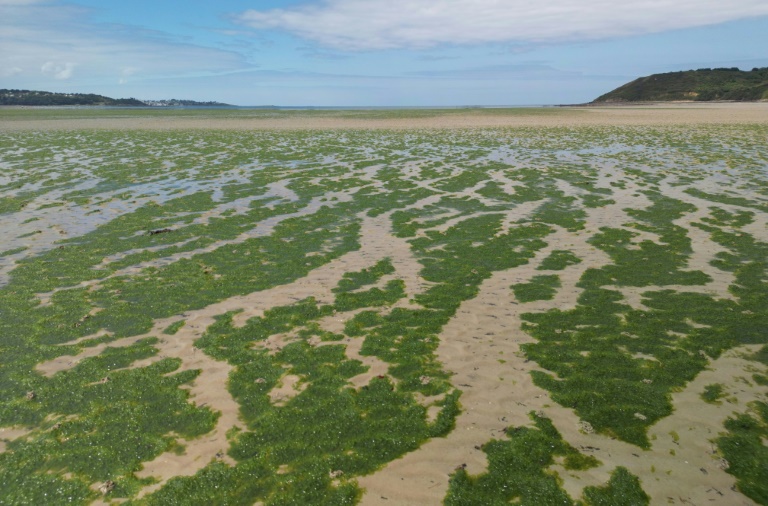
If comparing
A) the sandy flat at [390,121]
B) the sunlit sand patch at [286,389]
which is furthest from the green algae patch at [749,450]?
the sandy flat at [390,121]

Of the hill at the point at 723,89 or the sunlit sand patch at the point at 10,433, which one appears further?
the hill at the point at 723,89

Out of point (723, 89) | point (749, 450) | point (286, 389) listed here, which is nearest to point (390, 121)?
point (286, 389)

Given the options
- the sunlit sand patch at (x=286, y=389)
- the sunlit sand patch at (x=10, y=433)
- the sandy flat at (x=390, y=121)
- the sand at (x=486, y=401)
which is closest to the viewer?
the sand at (x=486, y=401)

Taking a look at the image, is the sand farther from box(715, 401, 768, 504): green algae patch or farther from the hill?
the hill

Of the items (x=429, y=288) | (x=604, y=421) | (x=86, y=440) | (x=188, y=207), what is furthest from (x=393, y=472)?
(x=188, y=207)

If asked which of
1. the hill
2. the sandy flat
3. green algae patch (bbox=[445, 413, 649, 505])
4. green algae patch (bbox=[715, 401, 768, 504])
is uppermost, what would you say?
the hill

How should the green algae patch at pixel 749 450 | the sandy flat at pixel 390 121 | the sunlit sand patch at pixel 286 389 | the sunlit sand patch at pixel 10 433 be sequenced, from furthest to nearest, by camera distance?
the sandy flat at pixel 390 121 < the sunlit sand patch at pixel 286 389 < the sunlit sand patch at pixel 10 433 < the green algae patch at pixel 749 450

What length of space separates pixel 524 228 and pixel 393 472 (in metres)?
12.8

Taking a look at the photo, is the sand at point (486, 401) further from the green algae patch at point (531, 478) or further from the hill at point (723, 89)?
the hill at point (723, 89)

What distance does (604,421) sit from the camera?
715cm

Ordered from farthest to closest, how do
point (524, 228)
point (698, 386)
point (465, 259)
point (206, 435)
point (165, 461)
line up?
point (524, 228)
point (465, 259)
point (698, 386)
point (206, 435)
point (165, 461)

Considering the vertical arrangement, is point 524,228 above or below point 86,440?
above

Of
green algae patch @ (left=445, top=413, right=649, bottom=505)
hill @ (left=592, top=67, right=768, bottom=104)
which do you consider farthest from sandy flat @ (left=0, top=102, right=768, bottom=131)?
hill @ (left=592, top=67, right=768, bottom=104)

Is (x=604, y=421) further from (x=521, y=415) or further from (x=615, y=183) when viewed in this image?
(x=615, y=183)
